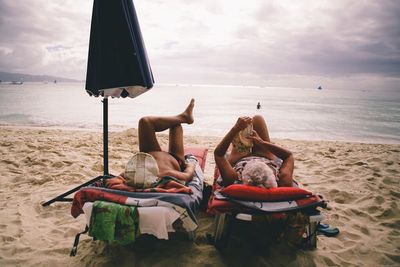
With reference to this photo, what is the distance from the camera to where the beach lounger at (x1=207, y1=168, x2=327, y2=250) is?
7.42 feet

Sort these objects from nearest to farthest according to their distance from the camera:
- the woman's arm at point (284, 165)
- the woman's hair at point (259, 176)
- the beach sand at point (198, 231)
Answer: the beach sand at point (198, 231) < the woman's hair at point (259, 176) < the woman's arm at point (284, 165)

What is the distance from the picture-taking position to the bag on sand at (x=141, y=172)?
2582mm

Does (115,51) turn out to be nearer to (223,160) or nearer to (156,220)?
(223,160)

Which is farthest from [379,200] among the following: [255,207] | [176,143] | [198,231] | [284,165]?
[176,143]

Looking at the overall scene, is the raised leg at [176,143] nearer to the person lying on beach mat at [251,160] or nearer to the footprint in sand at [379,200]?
the person lying on beach mat at [251,160]

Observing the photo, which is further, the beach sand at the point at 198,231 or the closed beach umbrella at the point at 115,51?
the closed beach umbrella at the point at 115,51

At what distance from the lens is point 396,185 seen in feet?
14.4

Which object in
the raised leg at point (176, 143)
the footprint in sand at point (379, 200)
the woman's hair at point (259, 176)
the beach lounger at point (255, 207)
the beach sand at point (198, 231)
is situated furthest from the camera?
the footprint in sand at point (379, 200)

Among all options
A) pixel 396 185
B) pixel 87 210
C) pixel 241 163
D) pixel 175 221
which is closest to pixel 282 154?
pixel 241 163

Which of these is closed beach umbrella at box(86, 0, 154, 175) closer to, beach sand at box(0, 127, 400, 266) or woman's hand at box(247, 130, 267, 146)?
woman's hand at box(247, 130, 267, 146)

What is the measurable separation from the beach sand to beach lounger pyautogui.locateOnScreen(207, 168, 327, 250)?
35cm

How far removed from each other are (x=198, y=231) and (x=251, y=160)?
3.70 feet

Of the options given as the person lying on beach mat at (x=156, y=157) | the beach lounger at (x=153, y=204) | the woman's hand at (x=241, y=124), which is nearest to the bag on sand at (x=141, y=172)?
the person lying on beach mat at (x=156, y=157)

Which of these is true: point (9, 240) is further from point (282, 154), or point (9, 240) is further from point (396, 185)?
point (396, 185)
